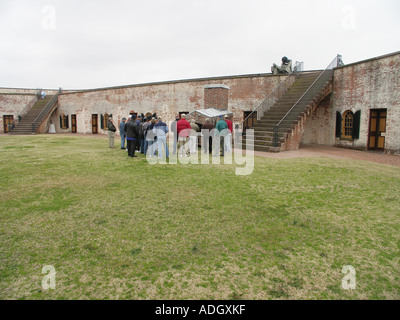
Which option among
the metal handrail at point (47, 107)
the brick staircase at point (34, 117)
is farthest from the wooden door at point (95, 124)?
the metal handrail at point (47, 107)

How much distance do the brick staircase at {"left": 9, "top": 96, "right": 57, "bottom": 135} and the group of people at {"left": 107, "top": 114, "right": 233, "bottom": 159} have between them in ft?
72.1

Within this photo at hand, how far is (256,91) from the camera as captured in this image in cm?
1872

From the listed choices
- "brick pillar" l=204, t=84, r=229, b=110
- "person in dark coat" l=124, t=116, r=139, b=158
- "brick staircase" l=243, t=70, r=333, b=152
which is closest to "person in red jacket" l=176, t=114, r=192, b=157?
"person in dark coat" l=124, t=116, r=139, b=158

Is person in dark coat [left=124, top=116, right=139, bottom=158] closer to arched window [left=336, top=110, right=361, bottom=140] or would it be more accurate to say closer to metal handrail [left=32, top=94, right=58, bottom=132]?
arched window [left=336, top=110, right=361, bottom=140]

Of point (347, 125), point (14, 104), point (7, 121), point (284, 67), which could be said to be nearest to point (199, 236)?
point (347, 125)

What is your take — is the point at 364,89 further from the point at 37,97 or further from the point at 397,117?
the point at 37,97

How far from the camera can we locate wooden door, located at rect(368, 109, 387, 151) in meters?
14.1

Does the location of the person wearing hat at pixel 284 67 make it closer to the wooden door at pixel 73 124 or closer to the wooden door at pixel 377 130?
the wooden door at pixel 377 130

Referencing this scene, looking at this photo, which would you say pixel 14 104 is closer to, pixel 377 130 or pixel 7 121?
pixel 7 121

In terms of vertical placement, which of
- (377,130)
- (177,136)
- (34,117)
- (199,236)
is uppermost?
(34,117)

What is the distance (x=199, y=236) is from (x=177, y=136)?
8.01 m

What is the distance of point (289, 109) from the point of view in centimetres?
1561
